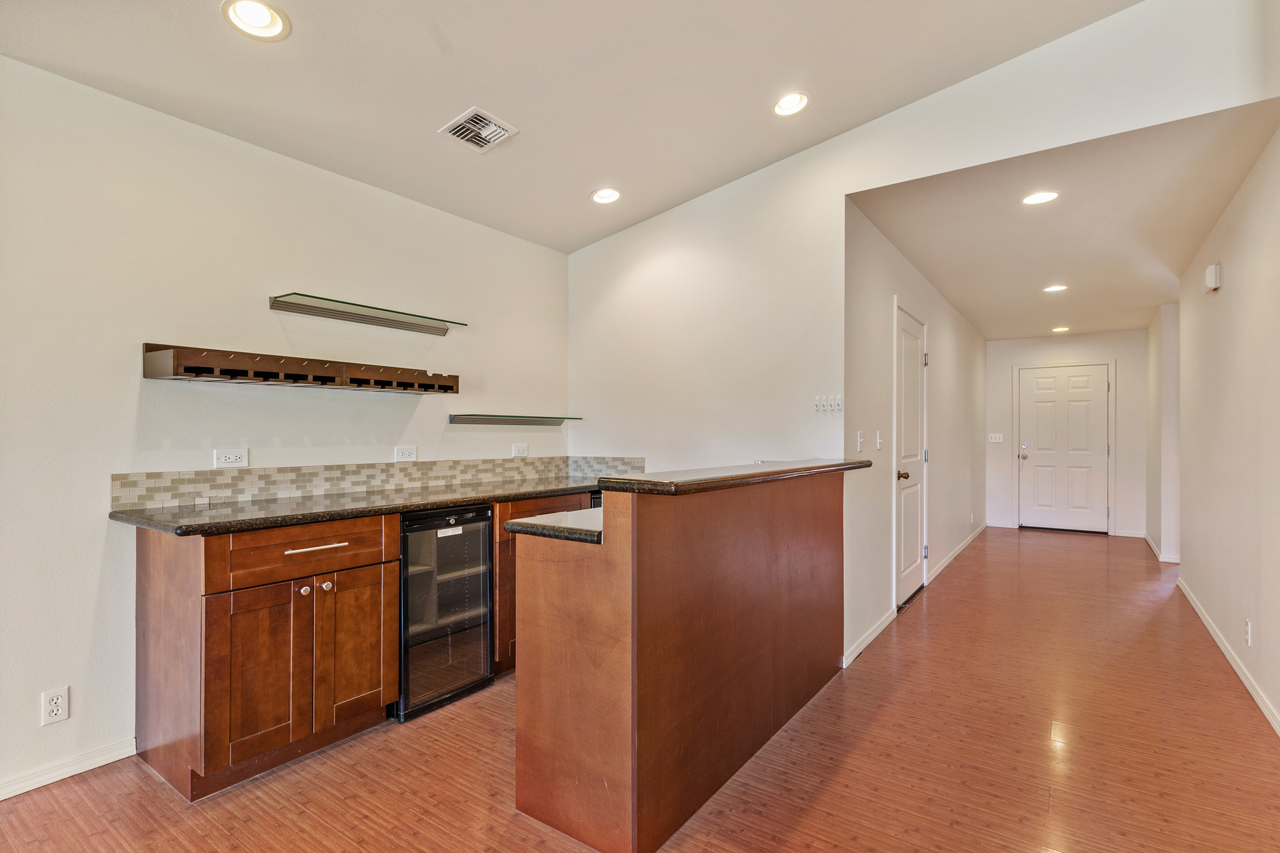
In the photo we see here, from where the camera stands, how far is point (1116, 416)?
6770 mm

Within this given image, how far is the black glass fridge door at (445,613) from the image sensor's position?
8.27 ft

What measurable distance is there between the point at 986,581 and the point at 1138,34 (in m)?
3.78

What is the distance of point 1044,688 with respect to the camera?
9.26 feet

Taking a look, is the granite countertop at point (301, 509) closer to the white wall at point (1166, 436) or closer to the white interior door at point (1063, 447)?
the white wall at point (1166, 436)

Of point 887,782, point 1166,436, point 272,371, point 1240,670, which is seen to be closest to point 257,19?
point 272,371

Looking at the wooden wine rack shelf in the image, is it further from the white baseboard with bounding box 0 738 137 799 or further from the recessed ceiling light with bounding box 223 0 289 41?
the white baseboard with bounding box 0 738 137 799

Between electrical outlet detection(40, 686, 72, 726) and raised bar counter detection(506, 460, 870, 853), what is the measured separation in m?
1.66

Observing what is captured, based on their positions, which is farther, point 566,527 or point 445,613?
point 445,613

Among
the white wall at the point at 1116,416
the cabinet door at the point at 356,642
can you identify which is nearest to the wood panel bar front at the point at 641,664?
the cabinet door at the point at 356,642

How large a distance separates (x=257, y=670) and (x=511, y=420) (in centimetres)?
204

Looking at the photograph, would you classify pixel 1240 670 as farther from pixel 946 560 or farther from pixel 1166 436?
pixel 1166 436

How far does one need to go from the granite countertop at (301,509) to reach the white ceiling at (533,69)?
1.56m

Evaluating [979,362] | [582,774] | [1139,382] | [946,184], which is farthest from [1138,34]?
[1139,382]

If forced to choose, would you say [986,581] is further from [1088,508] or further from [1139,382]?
[1139,382]
